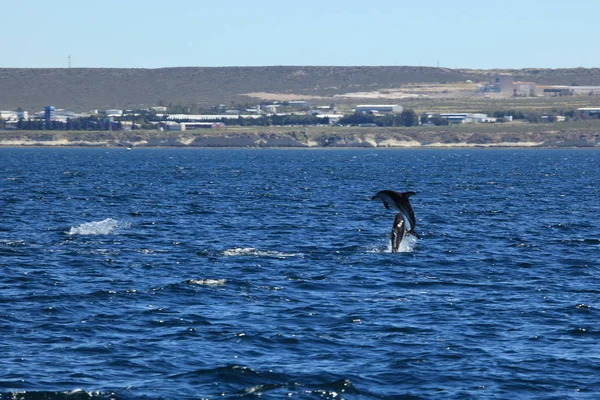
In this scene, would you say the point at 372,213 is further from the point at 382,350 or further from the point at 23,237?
the point at 382,350

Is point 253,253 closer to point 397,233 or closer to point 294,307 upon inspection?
point 397,233

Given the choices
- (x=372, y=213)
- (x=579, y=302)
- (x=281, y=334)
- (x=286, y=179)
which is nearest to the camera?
(x=281, y=334)

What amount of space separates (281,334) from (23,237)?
88.1 ft

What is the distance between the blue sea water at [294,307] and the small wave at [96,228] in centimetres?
19

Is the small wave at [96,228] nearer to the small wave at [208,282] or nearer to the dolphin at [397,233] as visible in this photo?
the dolphin at [397,233]

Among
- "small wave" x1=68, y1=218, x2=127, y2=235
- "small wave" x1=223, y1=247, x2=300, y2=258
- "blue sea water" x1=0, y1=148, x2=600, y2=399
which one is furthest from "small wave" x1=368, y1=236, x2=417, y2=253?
"small wave" x1=68, y1=218, x2=127, y2=235

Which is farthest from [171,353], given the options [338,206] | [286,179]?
[286,179]

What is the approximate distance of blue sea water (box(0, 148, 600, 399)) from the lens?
80.8ft

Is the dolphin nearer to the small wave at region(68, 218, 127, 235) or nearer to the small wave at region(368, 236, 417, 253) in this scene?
the small wave at region(368, 236, 417, 253)

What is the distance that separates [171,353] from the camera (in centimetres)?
2686

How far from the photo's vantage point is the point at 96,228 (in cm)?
5638

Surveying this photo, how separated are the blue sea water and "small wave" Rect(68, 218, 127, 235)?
0.62 feet

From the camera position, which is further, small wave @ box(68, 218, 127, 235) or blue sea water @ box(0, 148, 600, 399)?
small wave @ box(68, 218, 127, 235)

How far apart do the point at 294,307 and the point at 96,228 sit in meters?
25.5
